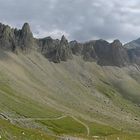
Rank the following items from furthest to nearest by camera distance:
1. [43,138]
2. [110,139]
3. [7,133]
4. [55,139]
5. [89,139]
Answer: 1. [110,139]
2. [89,139]
3. [55,139]
4. [43,138]
5. [7,133]

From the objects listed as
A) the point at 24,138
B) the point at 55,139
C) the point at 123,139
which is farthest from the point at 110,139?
the point at 24,138

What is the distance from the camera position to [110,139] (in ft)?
256

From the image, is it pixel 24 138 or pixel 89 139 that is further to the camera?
pixel 89 139

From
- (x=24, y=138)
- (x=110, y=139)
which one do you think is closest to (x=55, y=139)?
(x=24, y=138)

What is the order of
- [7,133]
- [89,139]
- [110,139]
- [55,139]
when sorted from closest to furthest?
[7,133] < [55,139] < [89,139] < [110,139]

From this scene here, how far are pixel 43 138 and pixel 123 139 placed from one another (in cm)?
2586

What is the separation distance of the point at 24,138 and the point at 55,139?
977 centimetres

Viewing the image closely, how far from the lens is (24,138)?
5328 cm

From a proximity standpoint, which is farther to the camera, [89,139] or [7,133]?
[89,139]

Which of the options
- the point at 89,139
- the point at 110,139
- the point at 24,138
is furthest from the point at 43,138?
the point at 110,139

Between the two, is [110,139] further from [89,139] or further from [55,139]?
[55,139]

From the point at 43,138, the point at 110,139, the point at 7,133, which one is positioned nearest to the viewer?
the point at 7,133

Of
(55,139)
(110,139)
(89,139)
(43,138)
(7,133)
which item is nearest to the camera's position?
(7,133)

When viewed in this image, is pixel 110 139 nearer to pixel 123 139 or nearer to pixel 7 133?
pixel 123 139
